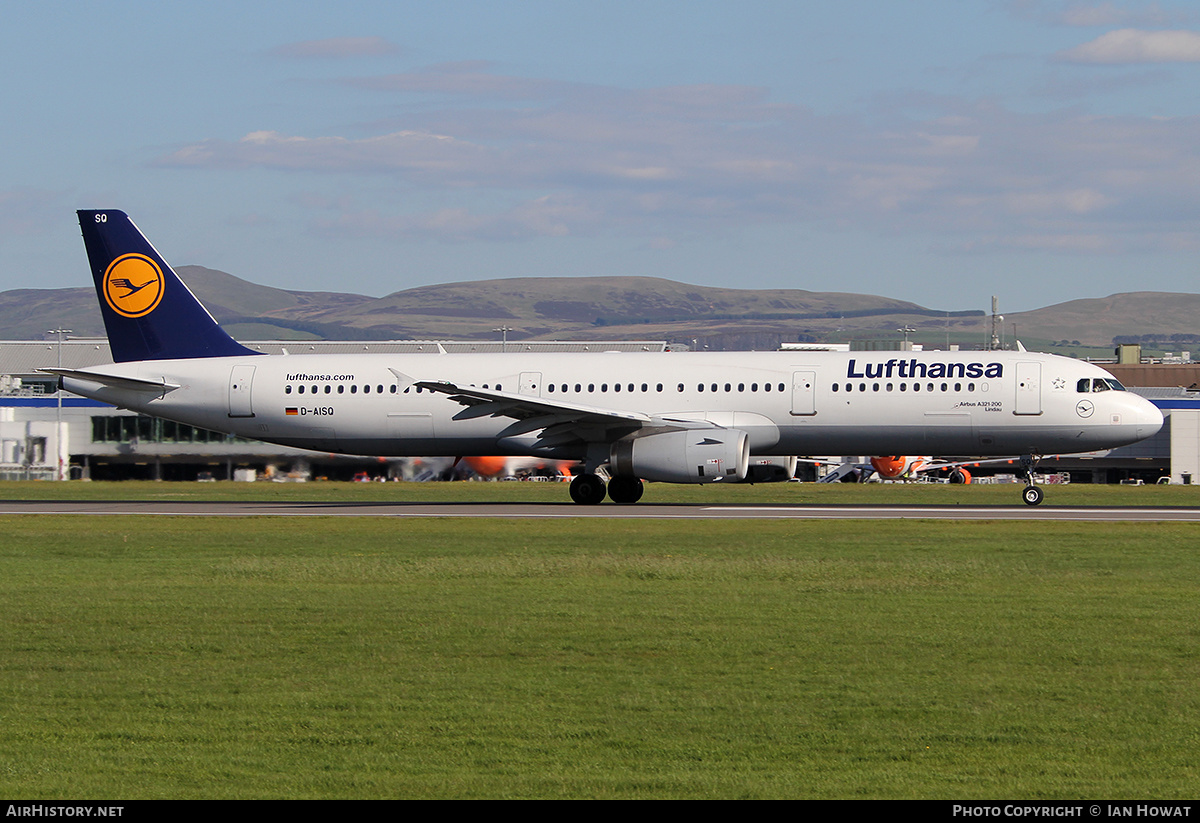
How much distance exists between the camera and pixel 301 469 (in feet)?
183

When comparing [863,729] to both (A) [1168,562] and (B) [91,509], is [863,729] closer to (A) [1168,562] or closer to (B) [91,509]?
(A) [1168,562]

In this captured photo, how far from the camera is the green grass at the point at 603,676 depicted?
914 cm

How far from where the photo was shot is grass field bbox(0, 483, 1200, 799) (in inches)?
360

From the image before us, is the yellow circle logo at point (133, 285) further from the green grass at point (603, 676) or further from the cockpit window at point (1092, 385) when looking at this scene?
the cockpit window at point (1092, 385)

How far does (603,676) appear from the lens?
12438mm

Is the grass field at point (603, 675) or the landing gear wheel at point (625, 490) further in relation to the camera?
the landing gear wheel at point (625, 490)

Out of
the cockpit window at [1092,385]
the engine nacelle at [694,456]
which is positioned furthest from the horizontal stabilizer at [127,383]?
the cockpit window at [1092,385]

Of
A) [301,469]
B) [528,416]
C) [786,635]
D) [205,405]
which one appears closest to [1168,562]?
[786,635]

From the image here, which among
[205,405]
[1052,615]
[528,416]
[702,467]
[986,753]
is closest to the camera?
[986,753]

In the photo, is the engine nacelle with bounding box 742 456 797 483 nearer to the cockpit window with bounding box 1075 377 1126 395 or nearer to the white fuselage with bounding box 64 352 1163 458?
the white fuselage with bounding box 64 352 1163 458

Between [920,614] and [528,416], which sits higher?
[528,416]

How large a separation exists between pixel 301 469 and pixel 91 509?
16950 mm

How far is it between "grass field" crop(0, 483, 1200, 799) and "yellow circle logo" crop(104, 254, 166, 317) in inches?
792

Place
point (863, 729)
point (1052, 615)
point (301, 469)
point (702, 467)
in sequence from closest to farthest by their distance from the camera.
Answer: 1. point (863, 729)
2. point (1052, 615)
3. point (702, 467)
4. point (301, 469)
